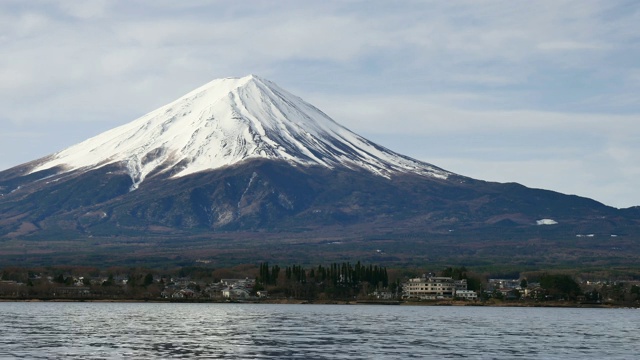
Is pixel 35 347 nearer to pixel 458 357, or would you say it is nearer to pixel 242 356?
pixel 242 356

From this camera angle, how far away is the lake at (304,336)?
2879 inches

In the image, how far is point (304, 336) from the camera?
87.9m

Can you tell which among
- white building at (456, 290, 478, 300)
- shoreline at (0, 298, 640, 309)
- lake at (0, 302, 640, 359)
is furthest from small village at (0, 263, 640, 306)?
lake at (0, 302, 640, 359)

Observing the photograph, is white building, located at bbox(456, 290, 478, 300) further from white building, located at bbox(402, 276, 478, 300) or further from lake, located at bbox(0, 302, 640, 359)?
lake, located at bbox(0, 302, 640, 359)

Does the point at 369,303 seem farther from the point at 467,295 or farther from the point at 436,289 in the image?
the point at 467,295

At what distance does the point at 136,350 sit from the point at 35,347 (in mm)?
6691

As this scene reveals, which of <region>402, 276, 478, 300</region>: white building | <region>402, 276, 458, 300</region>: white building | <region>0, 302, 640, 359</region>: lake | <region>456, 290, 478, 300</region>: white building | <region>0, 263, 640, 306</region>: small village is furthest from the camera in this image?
<region>402, 276, 458, 300</region>: white building

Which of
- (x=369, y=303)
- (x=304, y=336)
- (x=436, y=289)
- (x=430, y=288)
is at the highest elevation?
(x=430, y=288)

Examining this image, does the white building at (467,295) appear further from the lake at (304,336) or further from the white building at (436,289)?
the lake at (304,336)

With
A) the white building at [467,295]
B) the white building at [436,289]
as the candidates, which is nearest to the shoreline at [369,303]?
the white building at [467,295]

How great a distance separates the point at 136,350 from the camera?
73438 mm

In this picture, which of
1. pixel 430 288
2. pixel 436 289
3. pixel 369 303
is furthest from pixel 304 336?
pixel 430 288

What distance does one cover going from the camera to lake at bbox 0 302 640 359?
73.1m

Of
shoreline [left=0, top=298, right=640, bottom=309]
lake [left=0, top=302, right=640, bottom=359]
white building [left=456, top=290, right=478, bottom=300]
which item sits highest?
white building [left=456, top=290, right=478, bottom=300]
